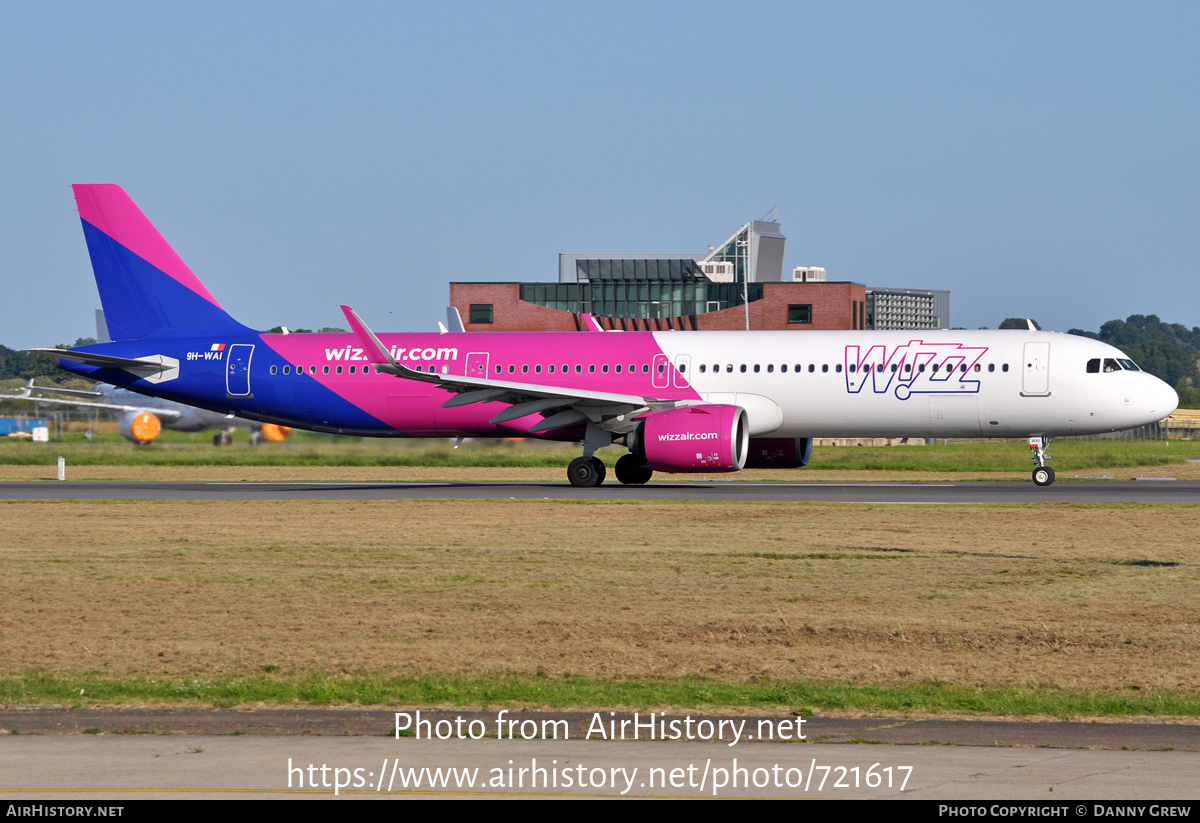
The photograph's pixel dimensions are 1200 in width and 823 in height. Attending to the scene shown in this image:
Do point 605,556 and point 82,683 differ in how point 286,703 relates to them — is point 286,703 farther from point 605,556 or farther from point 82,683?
point 605,556

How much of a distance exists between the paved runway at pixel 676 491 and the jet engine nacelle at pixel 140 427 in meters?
12.8

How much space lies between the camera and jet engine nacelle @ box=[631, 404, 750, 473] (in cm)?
3072

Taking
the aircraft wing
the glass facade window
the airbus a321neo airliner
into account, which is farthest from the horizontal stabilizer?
the glass facade window

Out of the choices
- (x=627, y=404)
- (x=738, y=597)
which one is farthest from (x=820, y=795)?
(x=627, y=404)

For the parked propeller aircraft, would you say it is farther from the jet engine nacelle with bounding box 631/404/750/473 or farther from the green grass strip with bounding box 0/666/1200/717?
the green grass strip with bounding box 0/666/1200/717

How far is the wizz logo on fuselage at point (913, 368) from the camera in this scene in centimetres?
3192

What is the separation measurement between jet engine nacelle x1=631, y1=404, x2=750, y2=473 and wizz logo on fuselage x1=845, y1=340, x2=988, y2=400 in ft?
10.3

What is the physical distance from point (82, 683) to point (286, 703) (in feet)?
6.62

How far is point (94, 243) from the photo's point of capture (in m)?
38.2

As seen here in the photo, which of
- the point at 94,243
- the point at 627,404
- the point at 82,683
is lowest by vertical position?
the point at 82,683

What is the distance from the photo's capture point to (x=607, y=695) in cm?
1103

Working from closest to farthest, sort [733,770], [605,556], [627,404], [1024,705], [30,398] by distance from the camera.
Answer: [733,770], [1024,705], [605,556], [627,404], [30,398]

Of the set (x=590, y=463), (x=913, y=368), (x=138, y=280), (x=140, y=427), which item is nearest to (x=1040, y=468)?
(x=913, y=368)

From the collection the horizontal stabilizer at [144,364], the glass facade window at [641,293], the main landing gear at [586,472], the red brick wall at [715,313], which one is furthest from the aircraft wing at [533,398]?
the glass facade window at [641,293]
